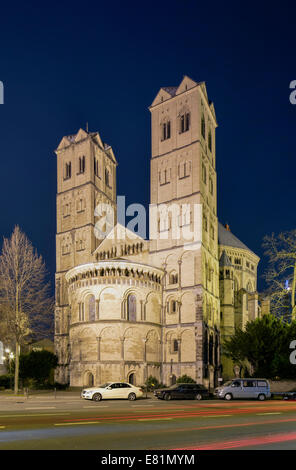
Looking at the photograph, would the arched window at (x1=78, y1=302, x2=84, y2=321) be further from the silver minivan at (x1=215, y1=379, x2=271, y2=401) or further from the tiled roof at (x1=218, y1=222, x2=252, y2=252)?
the tiled roof at (x1=218, y1=222, x2=252, y2=252)

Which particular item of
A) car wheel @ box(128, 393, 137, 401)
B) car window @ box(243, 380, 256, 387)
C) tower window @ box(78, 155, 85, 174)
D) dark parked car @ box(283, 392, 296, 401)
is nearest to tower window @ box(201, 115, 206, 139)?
tower window @ box(78, 155, 85, 174)

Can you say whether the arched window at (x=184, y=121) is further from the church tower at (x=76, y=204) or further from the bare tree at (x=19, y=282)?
the bare tree at (x=19, y=282)

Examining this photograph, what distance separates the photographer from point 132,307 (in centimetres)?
5094

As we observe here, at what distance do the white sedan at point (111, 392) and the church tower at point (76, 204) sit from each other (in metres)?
31.7

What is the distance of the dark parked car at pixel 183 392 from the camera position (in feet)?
107

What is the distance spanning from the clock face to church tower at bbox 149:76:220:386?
501 inches

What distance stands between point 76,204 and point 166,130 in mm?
17092

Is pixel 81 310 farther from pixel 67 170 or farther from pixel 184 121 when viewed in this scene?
pixel 67 170

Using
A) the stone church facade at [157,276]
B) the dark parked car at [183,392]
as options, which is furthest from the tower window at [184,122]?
the dark parked car at [183,392]

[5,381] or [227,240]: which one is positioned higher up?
[227,240]

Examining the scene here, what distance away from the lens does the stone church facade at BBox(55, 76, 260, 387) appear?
4950 cm

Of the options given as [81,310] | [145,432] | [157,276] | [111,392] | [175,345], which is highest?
[157,276]

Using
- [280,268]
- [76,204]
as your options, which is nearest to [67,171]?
[76,204]

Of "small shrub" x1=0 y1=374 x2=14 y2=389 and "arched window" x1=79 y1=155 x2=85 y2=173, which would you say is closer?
"small shrub" x1=0 y1=374 x2=14 y2=389
